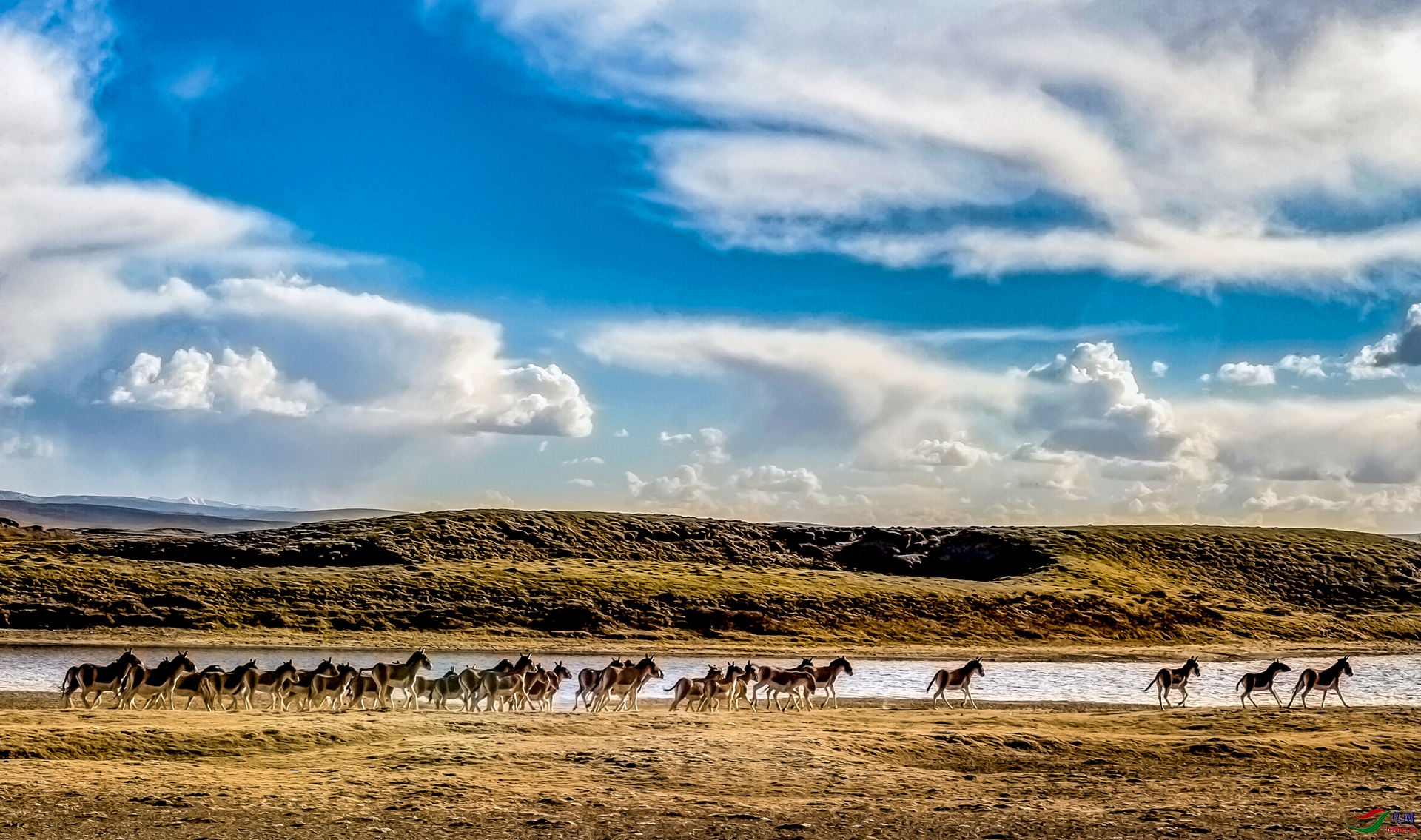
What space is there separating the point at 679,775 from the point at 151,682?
13.3 metres

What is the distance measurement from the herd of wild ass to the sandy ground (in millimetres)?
1209

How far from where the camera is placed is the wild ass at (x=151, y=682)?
25.0 meters

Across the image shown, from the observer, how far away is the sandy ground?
46.8 ft

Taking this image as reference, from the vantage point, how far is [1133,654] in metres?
47.2

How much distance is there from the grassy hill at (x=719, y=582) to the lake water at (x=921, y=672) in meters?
7.44

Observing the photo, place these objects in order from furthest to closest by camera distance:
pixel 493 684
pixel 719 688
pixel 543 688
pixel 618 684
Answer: pixel 719 688 → pixel 618 684 → pixel 543 688 → pixel 493 684

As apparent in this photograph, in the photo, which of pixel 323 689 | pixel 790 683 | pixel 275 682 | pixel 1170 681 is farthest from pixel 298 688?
pixel 1170 681

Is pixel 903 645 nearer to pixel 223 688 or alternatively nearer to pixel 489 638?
pixel 489 638

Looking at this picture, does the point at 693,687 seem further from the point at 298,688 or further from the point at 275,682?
the point at 275,682

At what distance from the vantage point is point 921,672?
3894 cm

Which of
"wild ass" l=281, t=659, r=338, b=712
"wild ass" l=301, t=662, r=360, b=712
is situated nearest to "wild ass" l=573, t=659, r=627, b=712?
"wild ass" l=301, t=662, r=360, b=712

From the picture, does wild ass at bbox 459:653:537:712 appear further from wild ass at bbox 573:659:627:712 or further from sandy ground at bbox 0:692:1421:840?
sandy ground at bbox 0:692:1421:840

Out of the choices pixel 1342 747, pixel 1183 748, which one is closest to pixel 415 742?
pixel 1183 748

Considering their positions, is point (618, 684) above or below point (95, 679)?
above
